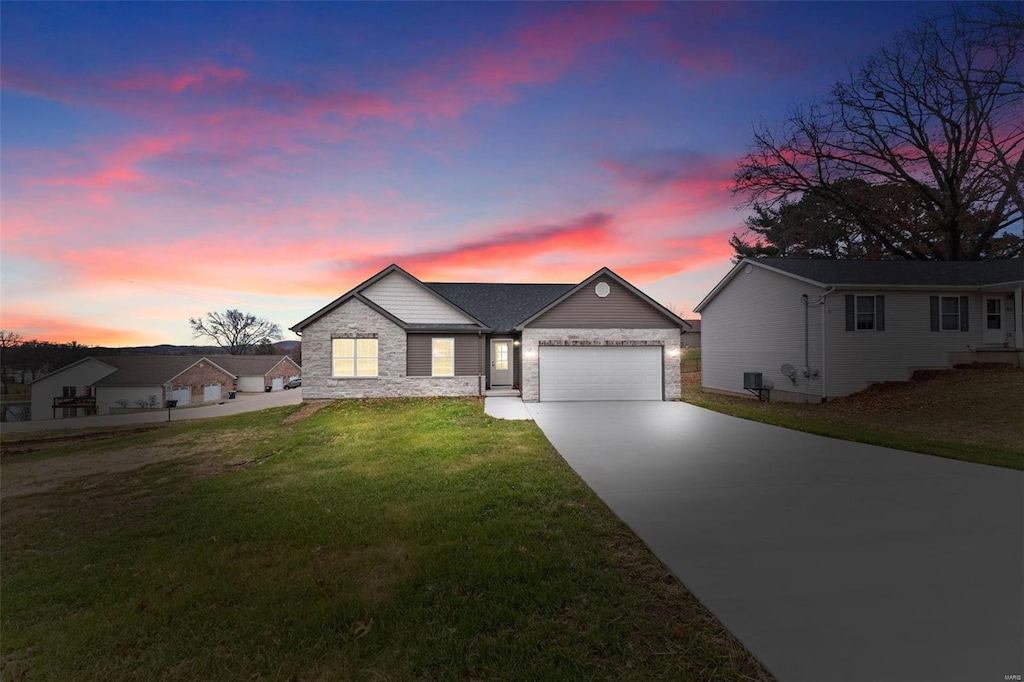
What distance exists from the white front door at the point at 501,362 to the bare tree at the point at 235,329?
63858mm

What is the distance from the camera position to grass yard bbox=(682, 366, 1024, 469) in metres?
8.97

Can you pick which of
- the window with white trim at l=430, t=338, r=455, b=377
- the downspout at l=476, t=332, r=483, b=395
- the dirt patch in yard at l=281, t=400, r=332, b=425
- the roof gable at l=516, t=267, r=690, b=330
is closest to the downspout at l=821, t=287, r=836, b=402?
the roof gable at l=516, t=267, r=690, b=330

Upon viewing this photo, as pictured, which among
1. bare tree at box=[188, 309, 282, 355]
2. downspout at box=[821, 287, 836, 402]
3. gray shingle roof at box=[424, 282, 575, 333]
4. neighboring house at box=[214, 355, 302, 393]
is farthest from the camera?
bare tree at box=[188, 309, 282, 355]

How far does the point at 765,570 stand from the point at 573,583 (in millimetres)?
1809

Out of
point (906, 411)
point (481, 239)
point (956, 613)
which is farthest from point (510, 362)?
point (956, 613)

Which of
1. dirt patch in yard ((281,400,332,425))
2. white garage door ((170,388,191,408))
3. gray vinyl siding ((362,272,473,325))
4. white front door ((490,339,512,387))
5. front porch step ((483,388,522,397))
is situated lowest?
white garage door ((170,388,191,408))

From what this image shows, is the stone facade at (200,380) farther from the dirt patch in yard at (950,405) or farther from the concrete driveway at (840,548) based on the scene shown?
the dirt patch in yard at (950,405)

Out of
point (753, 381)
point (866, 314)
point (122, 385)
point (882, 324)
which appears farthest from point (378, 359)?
point (122, 385)

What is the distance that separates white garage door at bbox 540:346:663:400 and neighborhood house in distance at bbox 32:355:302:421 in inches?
1699

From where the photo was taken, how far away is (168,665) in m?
2.73

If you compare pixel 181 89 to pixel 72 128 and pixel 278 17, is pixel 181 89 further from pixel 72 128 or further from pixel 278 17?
pixel 278 17

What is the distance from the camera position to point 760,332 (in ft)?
64.4

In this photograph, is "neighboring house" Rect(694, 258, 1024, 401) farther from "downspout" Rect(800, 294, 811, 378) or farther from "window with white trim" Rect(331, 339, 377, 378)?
"window with white trim" Rect(331, 339, 377, 378)

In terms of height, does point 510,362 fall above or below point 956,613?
above
